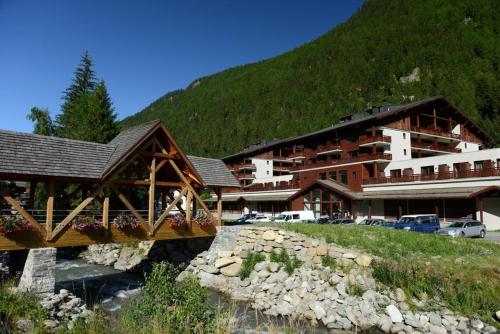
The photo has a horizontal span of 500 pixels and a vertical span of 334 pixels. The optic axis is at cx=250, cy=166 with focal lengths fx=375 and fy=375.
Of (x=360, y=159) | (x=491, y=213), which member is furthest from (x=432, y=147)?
(x=491, y=213)

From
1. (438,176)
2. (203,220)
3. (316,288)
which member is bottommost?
(316,288)

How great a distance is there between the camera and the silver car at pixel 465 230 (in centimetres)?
2956

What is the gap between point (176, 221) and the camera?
23.0 meters

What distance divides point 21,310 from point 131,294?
767 cm

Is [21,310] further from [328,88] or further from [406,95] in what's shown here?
[328,88]

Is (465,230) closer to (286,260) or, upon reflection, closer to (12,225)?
(286,260)

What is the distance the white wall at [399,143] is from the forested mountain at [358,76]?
50.7 meters

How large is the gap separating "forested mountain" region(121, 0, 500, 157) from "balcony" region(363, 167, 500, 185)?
59.3m

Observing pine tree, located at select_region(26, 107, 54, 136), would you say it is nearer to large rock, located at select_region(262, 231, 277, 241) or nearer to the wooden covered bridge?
the wooden covered bridge

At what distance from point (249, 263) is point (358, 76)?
132 meters

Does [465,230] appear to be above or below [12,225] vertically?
below

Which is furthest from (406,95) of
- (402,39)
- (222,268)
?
(222,268)

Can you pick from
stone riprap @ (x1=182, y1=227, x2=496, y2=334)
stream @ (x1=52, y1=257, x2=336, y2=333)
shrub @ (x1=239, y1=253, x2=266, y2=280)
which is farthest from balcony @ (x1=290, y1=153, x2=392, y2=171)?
stream @ (x1=52, y1=257, x2=336, y2=333)

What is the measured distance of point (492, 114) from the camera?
8744cm
